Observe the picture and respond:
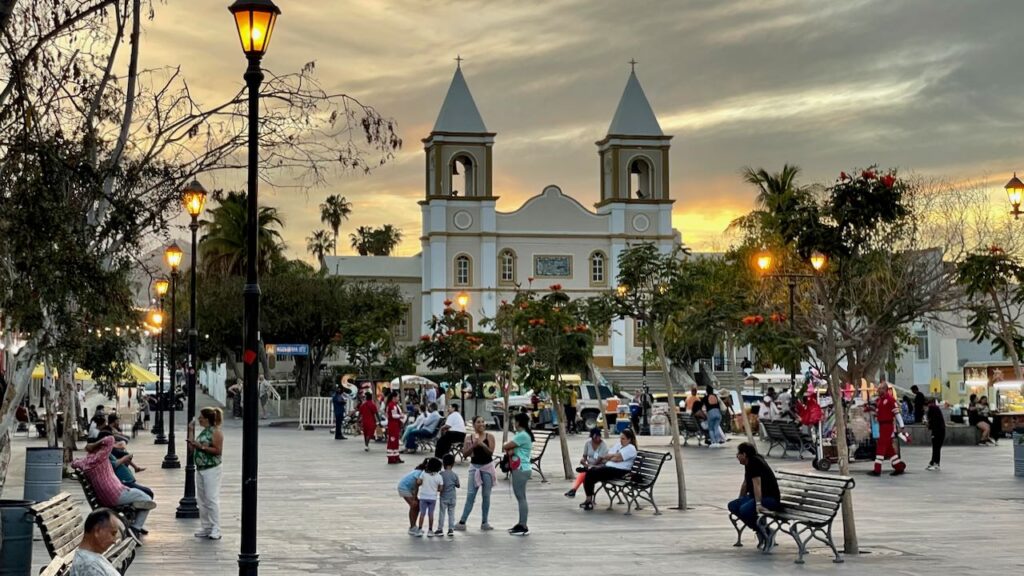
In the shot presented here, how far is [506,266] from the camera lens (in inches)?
3487

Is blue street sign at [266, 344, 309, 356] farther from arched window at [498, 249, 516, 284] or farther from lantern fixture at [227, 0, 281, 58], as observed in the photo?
lantern fixture at [227, 0, 281, 58]

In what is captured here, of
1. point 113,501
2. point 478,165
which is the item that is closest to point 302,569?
point 113,501

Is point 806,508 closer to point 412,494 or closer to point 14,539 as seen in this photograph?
point 412,494

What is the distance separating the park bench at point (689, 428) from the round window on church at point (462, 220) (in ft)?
166

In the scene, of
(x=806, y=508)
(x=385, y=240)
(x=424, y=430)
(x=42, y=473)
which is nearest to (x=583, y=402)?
(x=424, y=430)

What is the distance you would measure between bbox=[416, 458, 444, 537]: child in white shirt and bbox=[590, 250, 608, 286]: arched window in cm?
7305

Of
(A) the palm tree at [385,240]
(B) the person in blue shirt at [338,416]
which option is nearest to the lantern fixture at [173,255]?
(B) the person in blue shirt at [338,416]

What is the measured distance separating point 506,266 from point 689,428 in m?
51.8

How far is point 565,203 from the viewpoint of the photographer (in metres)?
90.1

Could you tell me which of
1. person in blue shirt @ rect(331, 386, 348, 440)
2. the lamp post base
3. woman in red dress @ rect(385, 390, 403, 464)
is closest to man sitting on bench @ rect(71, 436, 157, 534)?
the lamp post base

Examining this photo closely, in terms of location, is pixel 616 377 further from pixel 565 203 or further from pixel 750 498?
pixel 750 498

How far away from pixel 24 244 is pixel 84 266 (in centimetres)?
59

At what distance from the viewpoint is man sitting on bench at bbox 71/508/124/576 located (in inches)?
344

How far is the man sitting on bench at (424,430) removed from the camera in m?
32.8
